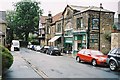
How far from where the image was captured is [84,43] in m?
33.5

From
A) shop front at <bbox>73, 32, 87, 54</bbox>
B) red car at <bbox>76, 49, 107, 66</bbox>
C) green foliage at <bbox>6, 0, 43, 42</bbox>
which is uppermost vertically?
green foliage at <bbox>6, 0, 43, 42</bbox>

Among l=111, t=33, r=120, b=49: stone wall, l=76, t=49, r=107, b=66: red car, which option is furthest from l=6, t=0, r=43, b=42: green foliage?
l=76, t=49, r=107, b=66: red car

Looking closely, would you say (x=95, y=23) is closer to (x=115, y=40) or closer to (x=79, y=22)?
(x=79, y=22)

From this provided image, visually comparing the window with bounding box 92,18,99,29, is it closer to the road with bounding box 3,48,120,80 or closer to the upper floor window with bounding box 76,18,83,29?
the upper floor window with bounding box 76,18,83,29

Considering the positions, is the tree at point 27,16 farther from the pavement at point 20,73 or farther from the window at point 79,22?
the pavement at point 20,73

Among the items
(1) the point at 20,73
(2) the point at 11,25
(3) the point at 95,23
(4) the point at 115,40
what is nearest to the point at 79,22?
(3) the point at 95,23

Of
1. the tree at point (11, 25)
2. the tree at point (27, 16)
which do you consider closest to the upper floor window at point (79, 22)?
the tree at point (27, 16)

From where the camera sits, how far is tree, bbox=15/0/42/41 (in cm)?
6788

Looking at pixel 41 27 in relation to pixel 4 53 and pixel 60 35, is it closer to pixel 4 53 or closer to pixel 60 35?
pixel 60 35

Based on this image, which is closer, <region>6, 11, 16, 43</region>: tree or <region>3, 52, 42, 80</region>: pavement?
<region>3, 52, 42, 80</region>: pavement

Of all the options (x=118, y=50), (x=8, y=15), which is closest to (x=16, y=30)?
(x=8, y=15)

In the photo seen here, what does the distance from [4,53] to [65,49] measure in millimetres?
28306

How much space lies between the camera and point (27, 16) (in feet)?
222

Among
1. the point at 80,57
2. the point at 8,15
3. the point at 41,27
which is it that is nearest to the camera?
the point at 80,57
